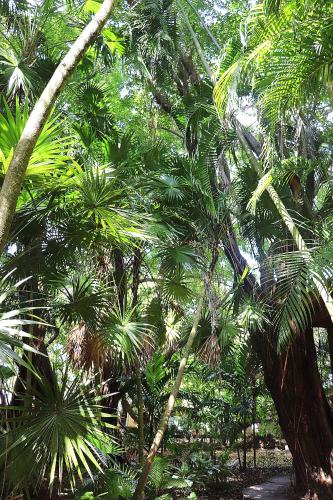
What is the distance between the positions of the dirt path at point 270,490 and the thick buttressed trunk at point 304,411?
36.3 inches

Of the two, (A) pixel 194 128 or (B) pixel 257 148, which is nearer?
(A) pixel 194 128

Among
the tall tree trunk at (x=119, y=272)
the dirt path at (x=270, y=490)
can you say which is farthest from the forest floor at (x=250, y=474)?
the tall tree trunk at (x=119, y=272)

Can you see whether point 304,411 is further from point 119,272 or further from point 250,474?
point 250,474

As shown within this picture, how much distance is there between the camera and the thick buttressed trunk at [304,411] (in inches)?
228

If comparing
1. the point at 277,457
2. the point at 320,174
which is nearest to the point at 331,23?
the point at 320,174

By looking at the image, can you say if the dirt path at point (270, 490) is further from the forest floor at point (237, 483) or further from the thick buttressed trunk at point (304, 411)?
the thick buttressed trunk at point (304, 411)

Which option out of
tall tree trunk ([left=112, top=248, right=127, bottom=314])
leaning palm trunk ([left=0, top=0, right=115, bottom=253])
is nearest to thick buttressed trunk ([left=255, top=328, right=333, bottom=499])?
tall tree trunk ([left=112, top=248, right=127, bottom=314])

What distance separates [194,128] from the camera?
6.02 metres

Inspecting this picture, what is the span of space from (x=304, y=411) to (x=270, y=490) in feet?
7.80

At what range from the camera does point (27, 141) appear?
2314mm

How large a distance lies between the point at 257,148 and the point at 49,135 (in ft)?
14.6

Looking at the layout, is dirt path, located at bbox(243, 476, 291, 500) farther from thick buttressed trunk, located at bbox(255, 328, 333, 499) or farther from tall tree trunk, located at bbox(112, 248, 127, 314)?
tall tree trunk, located at bbox(112, 248, 127, 314)

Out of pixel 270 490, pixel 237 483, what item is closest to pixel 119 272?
pixel 270 490

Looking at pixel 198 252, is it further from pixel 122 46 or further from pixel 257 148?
pixel 122 46
